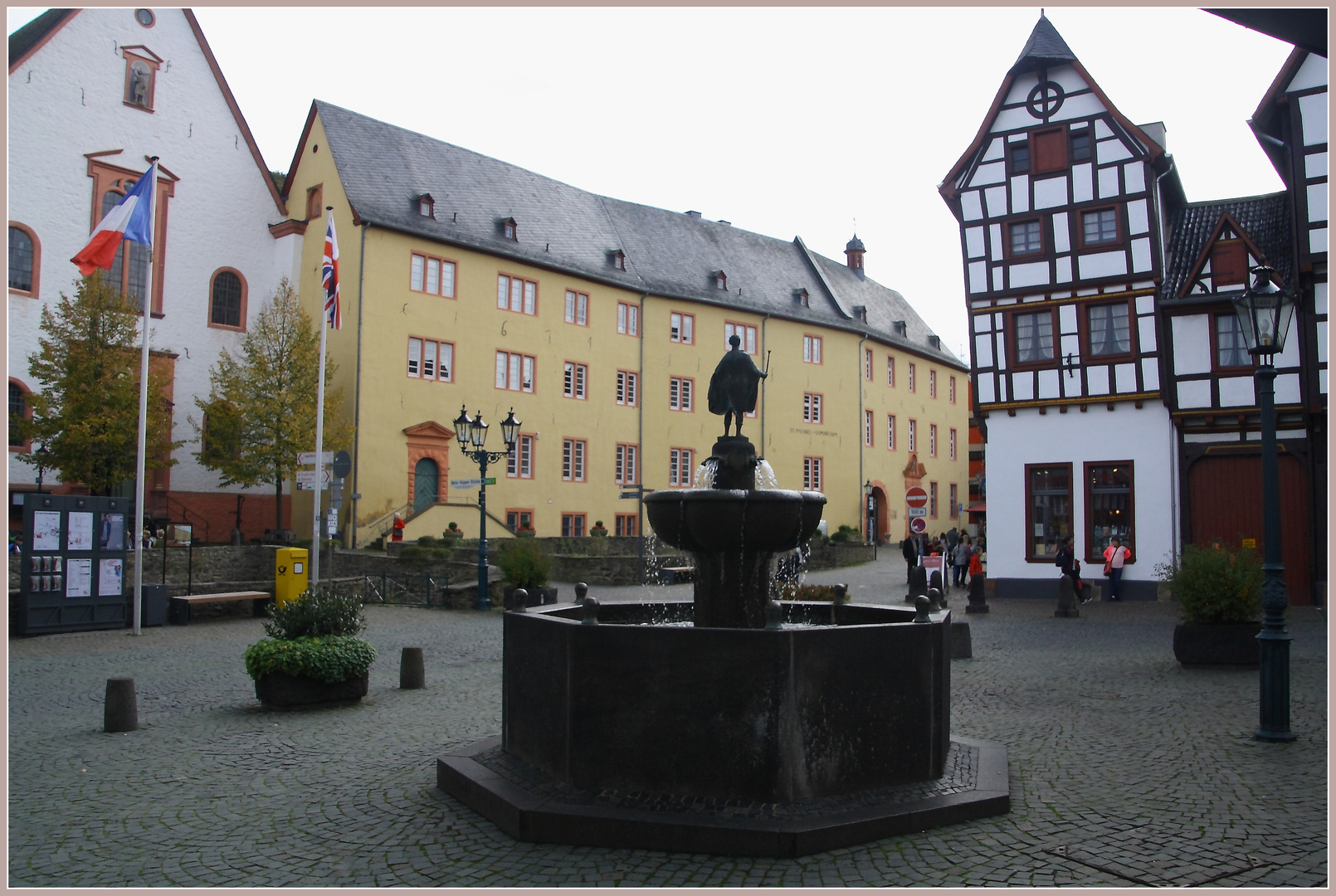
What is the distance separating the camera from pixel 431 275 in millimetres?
37000

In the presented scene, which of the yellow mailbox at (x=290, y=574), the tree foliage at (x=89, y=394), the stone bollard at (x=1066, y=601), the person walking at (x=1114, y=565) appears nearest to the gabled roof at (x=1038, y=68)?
the person walking at (x=1114, y=565)

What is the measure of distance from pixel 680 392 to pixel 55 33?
86.3ft

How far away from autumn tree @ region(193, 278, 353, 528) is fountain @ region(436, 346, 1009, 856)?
2810 centimetres

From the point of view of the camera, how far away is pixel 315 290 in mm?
37000

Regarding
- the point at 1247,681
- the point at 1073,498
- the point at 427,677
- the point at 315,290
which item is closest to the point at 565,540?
the point at 315,290

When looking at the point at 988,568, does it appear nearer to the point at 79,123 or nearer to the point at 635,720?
the point at 635,720

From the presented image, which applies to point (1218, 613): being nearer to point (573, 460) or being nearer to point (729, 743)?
point (729, 743)

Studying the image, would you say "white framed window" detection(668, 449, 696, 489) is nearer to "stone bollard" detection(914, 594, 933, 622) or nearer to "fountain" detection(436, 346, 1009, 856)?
"stone bollard" detection(914, 594, 933, 622)

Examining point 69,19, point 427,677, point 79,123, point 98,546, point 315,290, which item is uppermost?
point 69,19

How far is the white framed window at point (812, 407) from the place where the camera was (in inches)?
1987

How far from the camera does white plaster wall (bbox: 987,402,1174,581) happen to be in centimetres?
2322

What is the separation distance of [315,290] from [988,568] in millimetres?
25319

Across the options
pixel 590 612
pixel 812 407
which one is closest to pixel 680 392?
pixel 812 407

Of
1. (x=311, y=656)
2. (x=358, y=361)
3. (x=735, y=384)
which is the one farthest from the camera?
(x=358, y=361)
